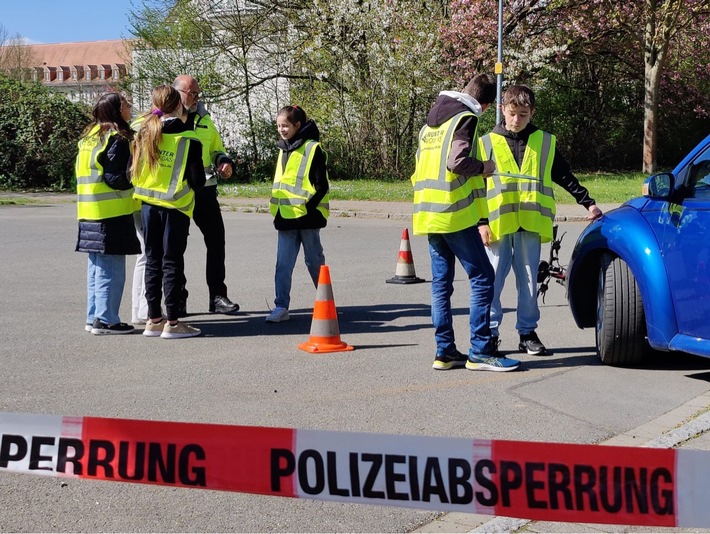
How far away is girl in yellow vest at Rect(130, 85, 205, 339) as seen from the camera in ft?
25.4

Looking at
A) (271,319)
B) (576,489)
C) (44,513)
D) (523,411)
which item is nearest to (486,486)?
(576,489)

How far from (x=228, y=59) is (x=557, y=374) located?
993 inches

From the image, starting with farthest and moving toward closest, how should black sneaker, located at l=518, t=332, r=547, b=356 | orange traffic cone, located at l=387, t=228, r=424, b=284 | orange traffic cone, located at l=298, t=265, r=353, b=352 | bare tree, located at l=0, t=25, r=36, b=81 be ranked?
1. bare tree, located at l=0, t=25, r=36, b=81
2. orange traffic cone, located at l=387, t=228, r=424, b=284
3. orange traffic cone, located at l=298, t=265, r=353, b=352
4. black sneaker, located at l=518, t=332, r=547, b=356

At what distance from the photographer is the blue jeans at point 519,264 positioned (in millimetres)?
7090

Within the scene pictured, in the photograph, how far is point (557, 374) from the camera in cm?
670

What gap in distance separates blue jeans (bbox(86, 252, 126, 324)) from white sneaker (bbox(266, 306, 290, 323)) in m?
1.32

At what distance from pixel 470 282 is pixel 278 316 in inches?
105

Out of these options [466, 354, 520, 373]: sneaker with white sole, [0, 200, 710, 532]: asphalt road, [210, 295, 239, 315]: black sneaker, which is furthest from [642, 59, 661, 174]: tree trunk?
[466, 354, 520, 373]: sneaker with white sole

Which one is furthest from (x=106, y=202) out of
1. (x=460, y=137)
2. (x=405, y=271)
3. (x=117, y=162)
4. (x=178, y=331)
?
(x=405, y=271)

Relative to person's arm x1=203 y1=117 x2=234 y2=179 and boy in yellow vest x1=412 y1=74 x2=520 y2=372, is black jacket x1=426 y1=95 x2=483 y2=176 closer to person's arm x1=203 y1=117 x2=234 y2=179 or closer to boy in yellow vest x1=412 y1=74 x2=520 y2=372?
boy in yellow vest x1=412 y1=74 x2=520 y2=372

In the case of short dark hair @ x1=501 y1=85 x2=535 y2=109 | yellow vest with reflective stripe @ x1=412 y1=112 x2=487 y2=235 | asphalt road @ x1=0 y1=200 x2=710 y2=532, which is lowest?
asphalt road @ x1=0 y1=200 x2=710 y2=532

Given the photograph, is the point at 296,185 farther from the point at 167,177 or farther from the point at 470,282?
the point at 470,282

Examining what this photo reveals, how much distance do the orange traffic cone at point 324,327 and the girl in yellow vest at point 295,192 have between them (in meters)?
1.24

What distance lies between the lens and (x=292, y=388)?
634 cm
